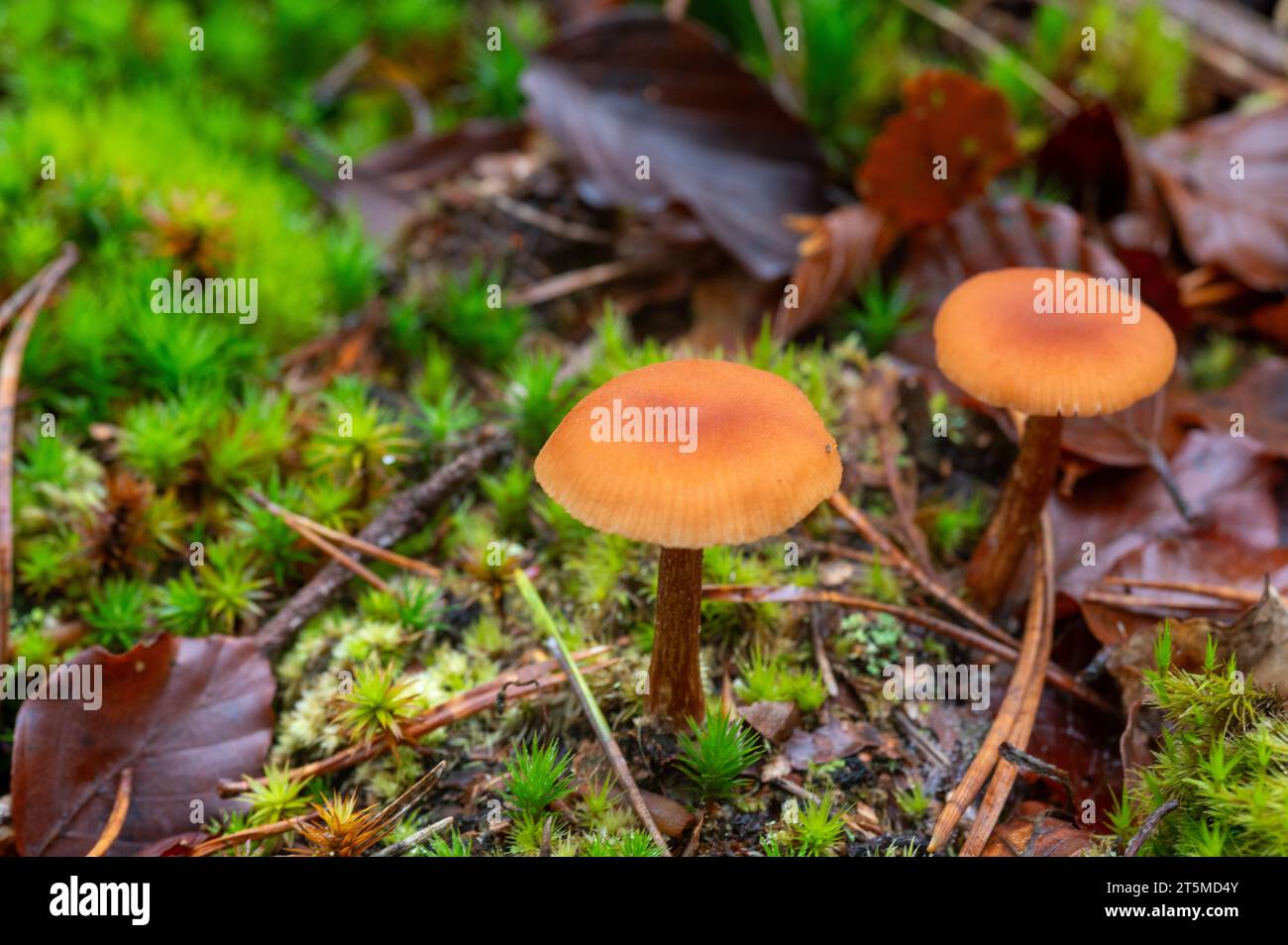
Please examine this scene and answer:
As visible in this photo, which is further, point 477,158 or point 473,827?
point 477,158

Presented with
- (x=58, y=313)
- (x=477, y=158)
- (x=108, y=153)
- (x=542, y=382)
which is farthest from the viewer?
(x=477, y=158)

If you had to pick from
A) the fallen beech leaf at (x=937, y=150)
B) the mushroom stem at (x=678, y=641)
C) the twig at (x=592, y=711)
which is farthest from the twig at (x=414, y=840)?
the fallen beech leaf at (x=937, y=150)

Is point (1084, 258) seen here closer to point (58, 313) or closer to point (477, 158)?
point (477, 158)

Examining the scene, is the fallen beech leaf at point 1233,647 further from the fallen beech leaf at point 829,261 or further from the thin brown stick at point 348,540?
the thin brown stick at point 348,540

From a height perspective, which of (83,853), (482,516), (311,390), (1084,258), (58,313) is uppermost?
(1084,258)

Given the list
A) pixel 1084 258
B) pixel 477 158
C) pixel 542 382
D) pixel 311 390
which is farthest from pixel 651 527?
pixel 477 158
